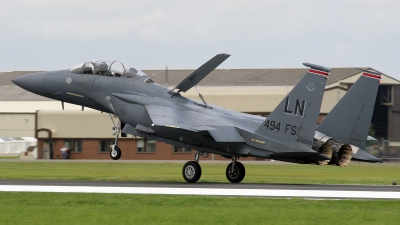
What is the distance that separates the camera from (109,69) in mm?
23359

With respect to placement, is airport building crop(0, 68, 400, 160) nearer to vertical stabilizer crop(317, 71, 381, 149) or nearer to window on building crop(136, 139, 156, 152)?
window on building crop(136, 139, 156, 152)

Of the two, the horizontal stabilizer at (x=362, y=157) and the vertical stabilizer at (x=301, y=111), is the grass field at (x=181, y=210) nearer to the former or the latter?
the vertical stabilizer at (x=301, y=111)

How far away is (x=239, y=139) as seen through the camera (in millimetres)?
21391

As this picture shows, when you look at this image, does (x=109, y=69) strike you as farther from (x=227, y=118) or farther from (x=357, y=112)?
(x=357, y=112)

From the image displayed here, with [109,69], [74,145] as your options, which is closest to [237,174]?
[109,69]

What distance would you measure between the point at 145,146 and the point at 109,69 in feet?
120

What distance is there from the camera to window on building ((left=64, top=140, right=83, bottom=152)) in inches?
2397

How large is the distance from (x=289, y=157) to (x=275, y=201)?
5.85 m

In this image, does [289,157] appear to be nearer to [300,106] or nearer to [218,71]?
[300,106]

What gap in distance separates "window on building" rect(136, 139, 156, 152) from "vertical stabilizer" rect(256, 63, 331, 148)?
39.0 metres

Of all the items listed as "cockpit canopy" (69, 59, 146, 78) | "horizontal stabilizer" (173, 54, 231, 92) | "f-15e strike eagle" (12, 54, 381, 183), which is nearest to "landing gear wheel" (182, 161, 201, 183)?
"f-15e strike eagle" (12, 54, 381, 183)

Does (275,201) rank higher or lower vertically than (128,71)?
lower

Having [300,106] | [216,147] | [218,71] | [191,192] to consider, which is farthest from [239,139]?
[218,71]

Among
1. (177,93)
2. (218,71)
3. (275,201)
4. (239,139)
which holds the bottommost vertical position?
(275,201)
